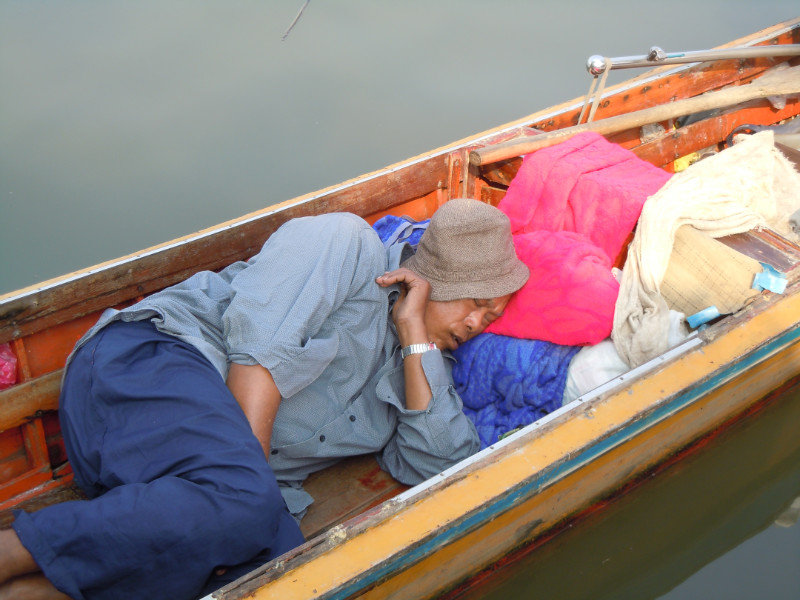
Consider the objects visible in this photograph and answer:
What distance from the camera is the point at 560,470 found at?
2.11 meters

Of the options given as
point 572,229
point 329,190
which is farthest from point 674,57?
point 329,190

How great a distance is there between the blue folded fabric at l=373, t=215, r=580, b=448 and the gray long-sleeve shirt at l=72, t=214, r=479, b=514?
0.34 ft

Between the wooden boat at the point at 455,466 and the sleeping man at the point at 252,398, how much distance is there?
174mm

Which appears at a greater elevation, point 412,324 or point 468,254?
point 468,254

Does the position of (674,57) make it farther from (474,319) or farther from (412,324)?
(412,324)

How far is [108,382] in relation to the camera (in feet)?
5.93

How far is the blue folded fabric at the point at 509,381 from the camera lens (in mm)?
2346

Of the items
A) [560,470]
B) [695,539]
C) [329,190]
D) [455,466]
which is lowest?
[695,539]

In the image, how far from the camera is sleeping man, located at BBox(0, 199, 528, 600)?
63.7 inches

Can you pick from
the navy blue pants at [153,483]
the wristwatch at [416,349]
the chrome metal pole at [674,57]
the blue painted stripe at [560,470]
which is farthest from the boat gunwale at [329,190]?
the blue painted stripe at [560,470]

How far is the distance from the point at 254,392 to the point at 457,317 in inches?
28.0

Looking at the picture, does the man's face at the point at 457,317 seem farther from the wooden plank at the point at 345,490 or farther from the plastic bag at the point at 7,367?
the plastic bag at the point at 7,367

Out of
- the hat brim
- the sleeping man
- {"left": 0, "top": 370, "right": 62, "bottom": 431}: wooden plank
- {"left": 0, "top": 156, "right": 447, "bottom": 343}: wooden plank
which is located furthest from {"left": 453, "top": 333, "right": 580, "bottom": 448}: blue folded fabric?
{"left": 0, "top": 370, "right": 62, "bottom": 431}: wooden plank

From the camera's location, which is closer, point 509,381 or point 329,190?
point 509,381
